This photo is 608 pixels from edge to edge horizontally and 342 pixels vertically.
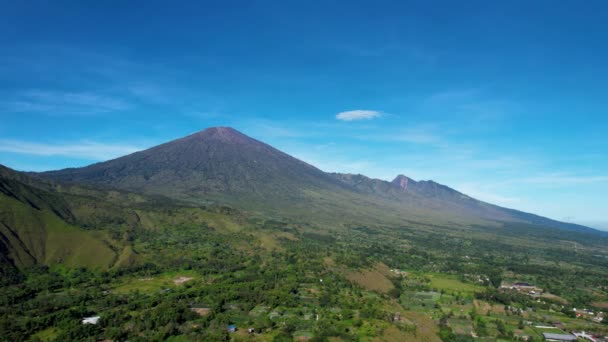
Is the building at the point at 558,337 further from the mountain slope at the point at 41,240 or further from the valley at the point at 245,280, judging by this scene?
the mountain slope at the point at 41,240

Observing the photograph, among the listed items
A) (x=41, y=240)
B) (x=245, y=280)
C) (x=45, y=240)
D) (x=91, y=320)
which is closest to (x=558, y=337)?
(x=245, y=280)

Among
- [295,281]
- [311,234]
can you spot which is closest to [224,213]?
[311,234]

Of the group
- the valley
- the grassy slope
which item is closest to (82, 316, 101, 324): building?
the valley

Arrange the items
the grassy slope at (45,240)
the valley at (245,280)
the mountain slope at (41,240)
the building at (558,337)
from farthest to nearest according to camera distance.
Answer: the grassy slope at (45,240)
the mountain slope at (41,240)
the building at (558,337)
the valley at (245,280)

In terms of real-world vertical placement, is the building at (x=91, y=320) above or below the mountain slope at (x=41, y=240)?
below

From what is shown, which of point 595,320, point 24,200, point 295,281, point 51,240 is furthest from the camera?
point 24,200

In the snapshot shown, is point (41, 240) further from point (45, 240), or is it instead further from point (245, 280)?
point (245, 280)

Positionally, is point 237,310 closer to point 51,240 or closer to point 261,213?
point 51,240

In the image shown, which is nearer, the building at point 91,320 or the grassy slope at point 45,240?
the building at point 91,320

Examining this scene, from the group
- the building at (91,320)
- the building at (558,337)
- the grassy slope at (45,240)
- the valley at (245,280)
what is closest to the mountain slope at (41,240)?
the grassy slope at (45,240)

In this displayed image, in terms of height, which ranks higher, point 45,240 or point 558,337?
point 45,240

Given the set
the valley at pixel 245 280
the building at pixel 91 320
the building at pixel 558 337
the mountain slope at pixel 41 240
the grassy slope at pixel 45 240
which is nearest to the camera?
the building at pixel 91 320
